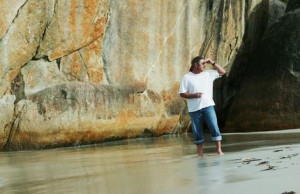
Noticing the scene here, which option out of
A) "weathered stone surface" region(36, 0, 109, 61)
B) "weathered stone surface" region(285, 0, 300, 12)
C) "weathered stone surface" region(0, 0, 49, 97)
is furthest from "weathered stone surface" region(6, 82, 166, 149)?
"weathered stone surface" region(285, 0, 300, 12)

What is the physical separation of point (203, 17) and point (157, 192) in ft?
42.4

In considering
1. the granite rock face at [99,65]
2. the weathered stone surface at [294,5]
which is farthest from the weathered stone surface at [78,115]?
the weathered stone surface at [294,5]

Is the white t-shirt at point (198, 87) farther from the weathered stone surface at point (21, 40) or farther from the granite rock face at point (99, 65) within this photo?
the weathered stone surface at point (21, 40)

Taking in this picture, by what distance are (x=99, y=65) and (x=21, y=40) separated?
2.15m

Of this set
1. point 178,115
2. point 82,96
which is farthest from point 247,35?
point 82,96

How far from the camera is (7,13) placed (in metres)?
12.5

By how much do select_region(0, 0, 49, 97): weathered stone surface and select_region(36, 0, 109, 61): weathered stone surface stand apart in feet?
0.85

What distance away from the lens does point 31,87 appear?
13.2 m

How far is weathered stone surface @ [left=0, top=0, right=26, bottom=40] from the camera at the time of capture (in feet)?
40.8

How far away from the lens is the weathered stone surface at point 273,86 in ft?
49.4

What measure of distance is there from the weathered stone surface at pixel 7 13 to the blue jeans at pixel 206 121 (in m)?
5.98

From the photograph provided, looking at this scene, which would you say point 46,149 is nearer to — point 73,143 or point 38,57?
point 73,143

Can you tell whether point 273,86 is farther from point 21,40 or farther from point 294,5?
point 21,40

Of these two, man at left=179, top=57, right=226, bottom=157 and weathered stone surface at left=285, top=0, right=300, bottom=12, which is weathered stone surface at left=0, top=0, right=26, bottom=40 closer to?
man at left=179, top=57, right=226, bottom=157
